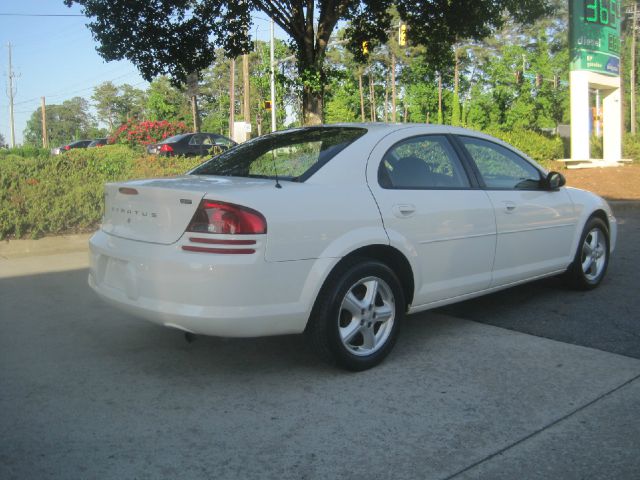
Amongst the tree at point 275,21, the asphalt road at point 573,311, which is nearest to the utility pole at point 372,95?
the tree at point 275,21

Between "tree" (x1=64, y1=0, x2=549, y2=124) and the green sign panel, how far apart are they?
8648mm

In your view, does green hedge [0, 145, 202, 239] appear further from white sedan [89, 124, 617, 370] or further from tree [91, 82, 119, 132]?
tree [91, 82, 119, 132]

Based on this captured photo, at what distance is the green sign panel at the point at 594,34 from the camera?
18.4 meters

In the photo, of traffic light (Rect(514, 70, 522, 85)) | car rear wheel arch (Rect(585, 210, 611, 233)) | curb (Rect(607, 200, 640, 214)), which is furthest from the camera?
traffic light (Rect(514, 70, 522, 85))

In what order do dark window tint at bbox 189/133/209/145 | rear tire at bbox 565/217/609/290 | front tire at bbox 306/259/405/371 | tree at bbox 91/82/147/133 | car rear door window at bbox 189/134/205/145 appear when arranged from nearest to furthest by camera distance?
front tire at bbox 306/259/405/371
rear tire at bbox 565/217/609/290
dark window tint at bbox 189/133/209/145
car rear door window at bbox 189/134/205/145
tree at bbox 91/82/147/133

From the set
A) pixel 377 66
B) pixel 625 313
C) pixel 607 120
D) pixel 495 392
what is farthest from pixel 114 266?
pixel 377 66

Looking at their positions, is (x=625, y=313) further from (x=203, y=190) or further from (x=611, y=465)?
(x=203, y=190)

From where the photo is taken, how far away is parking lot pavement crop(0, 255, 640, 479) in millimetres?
2775

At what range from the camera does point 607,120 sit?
21.2 m

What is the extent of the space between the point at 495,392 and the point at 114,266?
238 cm

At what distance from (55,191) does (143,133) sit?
1711 cm

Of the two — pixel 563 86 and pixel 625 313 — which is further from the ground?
pixel 563 86

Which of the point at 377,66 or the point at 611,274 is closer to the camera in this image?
the point at 611,274

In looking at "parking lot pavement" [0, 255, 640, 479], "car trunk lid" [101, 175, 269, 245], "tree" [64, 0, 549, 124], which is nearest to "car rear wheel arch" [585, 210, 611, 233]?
"parking lot pavement" [0, 255, 640, 479]
